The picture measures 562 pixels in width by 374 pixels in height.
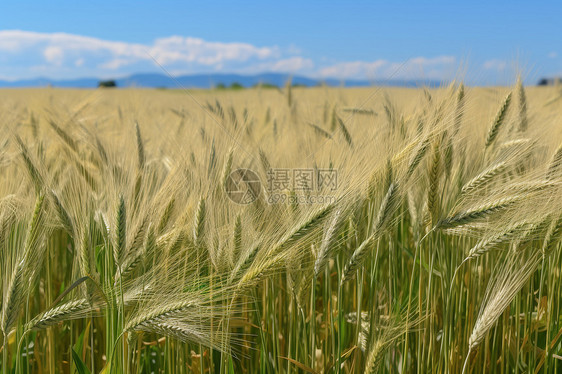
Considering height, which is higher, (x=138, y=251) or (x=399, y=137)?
(x=399, y=137)

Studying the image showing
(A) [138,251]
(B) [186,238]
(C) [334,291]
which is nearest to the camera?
(A) [138,251]

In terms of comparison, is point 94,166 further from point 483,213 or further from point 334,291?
Result: point 483,213

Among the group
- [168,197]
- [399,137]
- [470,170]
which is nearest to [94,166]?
[168,197]

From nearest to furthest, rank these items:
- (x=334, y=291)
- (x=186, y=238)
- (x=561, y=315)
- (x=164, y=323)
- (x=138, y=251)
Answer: (x=164, y=323)
(x=138, y=251)
(x=186, y=238)
(x=561, y=315)
(x=334, y=291)

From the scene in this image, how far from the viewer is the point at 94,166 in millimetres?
Answer: 1990

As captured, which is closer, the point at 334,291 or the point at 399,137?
the point at 399,137

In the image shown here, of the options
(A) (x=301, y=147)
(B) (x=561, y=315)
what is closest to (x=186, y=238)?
(A) (x=301, y=147)

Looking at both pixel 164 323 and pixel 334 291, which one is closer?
pixel 164 323

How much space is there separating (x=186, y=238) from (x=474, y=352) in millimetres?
1031

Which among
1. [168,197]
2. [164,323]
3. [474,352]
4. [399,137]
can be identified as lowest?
[474,352]

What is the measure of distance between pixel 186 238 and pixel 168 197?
0.12 metres

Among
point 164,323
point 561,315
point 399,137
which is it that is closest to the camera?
point 164,323

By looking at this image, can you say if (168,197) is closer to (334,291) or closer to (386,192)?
(386,192)

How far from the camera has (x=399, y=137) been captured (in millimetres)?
1600
